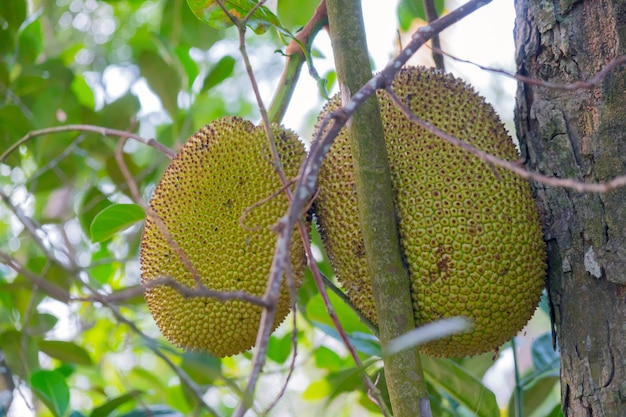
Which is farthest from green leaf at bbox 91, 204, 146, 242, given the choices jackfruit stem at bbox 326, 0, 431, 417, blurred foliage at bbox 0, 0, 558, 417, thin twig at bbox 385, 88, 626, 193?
thin twig at bbox 385, 88, 626, 193

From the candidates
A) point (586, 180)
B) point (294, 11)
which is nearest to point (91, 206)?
point (294, 11)

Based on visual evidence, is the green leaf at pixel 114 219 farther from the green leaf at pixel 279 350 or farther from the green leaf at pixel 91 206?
the green leaf at pixel 279 350

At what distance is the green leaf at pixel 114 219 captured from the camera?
1325 mm

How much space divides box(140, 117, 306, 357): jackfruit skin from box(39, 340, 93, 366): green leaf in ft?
1.71

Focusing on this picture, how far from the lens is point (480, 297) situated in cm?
107

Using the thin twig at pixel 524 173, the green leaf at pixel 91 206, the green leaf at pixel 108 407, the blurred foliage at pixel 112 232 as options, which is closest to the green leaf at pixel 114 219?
the blurred foliage at pixel 112 232

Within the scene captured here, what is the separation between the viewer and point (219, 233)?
1.17 m

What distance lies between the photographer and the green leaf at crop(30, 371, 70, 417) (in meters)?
1.42

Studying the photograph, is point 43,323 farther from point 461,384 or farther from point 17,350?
point 461,384

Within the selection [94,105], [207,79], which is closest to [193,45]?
[207,79]

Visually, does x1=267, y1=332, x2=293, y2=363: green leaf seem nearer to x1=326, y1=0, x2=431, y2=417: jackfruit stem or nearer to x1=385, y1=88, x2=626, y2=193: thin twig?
x1=326, y1=0, x2=431, y2=417: jackfruit stem

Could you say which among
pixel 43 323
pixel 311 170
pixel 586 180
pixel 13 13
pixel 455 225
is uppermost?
pixel 13 13

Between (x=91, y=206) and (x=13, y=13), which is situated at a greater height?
(x=13, y=13)

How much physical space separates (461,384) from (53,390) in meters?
0.84
